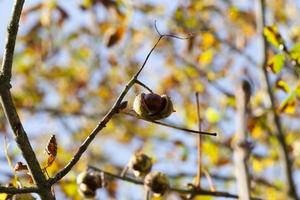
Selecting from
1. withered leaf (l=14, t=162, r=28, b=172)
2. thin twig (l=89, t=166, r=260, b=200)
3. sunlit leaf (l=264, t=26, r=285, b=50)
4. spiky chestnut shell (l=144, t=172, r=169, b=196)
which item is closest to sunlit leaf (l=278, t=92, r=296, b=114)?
sunlit leaf (l=264, t=26, r=285, b=50)

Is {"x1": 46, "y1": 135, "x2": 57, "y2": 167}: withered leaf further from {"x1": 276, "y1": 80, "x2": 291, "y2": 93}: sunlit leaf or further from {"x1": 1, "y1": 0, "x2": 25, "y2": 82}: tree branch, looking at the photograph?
{"x1": 276, "y1": 80, "x2": 291, "y2": 93}: sunlit leaf

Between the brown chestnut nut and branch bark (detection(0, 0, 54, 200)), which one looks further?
the brown chestnut nut

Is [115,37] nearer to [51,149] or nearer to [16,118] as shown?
[51,149]

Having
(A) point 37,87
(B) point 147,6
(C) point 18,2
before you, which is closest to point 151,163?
(C) point 18,2

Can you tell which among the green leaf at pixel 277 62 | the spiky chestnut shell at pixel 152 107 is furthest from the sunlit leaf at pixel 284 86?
the spiky chestnut shell at pixel 152 107

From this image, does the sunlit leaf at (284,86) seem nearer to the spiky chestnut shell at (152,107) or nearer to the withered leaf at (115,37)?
the spiky chestnut shell at (152,107)

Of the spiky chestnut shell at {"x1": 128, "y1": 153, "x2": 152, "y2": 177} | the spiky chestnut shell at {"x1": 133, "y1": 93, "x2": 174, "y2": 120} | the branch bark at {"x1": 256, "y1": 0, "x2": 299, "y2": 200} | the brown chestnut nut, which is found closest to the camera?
the spiky chestnut shell at {"x1": 133, "y1": 93, "x2": 174, "y2": 120}

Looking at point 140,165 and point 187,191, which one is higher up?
point 140,165

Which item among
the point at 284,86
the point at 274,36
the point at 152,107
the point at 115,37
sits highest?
the point at 115,37

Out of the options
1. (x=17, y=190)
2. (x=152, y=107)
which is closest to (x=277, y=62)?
(x=152, y=107)
